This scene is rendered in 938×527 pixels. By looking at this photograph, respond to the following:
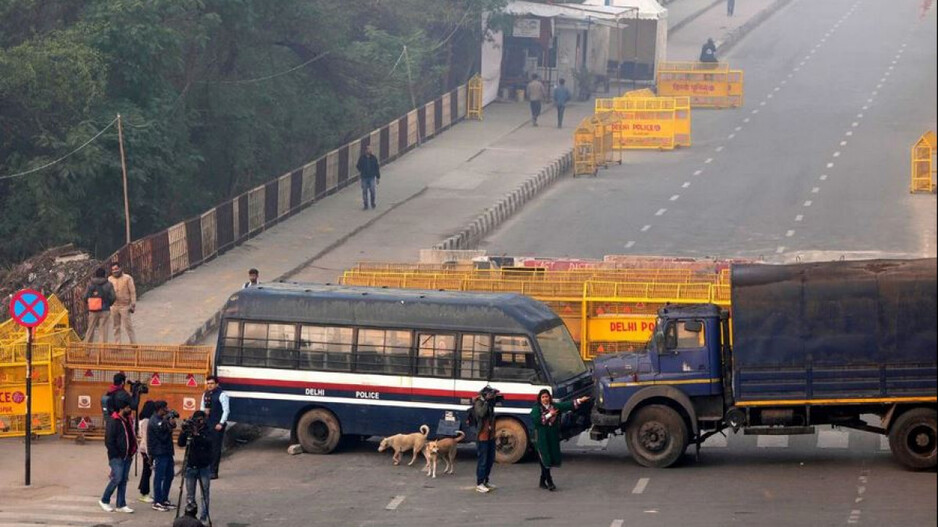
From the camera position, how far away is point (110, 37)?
40125mm

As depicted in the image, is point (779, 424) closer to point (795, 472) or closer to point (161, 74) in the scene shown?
point (795, 472)

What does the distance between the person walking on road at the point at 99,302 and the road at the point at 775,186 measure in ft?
42.3

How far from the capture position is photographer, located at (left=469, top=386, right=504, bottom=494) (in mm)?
21125

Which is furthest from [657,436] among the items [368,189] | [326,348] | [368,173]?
[368,189]

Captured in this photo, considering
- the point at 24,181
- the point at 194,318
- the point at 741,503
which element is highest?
the point at 24,181

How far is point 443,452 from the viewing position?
22.7m

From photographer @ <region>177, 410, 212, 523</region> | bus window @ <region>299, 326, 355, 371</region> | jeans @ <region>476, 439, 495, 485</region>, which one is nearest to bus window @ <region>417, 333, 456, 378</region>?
bus window @ <region>299, 326, 355, 371</region>

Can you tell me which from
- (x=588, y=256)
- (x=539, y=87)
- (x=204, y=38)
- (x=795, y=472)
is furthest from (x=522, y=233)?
(x=795, y=472)

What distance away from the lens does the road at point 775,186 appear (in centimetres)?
3950

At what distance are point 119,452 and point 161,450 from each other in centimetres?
51

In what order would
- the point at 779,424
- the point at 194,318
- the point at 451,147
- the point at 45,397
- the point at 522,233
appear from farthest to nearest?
the point at 451,147 → the point at 522,233 → the point at 194,318 → the point at 45,397 → the point at 779,424

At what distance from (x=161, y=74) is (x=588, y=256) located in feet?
40.3

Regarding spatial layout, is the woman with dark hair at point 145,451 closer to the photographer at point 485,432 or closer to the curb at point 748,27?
the photographer at point 485,432

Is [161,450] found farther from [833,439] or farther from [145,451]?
[833,439]
